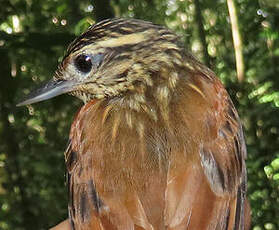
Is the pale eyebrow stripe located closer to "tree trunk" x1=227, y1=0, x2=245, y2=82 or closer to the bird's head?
the bird's head

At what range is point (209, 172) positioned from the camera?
6.82 ft

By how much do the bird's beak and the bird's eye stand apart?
8 centimetres

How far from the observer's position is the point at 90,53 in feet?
7.32

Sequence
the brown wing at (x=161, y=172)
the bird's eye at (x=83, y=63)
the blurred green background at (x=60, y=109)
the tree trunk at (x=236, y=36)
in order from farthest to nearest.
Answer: the blurred green background at (x=60, y=109), the tree trunk at (x=236, y=36), the bird's eye at (x=83, y=63), the brown wing at (x=161, y=172)

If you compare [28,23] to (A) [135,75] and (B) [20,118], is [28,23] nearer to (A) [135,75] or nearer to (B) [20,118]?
(B) [20,118]

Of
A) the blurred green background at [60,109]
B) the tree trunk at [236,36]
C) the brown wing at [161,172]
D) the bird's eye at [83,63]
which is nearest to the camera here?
the brown wing at [161,172]

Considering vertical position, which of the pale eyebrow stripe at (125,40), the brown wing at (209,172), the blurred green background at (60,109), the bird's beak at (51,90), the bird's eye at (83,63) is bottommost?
the blurred green background at (60,109)

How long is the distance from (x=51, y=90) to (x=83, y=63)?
0.84 ft

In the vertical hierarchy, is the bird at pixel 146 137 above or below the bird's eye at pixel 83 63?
below

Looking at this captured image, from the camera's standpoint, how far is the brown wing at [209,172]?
1962mm

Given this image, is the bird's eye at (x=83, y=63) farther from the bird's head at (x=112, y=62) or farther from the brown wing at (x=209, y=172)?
the brown wing at (x=209, y=172)

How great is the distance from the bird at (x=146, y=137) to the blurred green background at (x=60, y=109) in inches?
65.7

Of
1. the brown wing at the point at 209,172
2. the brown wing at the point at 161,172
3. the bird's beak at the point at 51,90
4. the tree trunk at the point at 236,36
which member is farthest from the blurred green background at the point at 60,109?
the brown wing at the point at 209,172

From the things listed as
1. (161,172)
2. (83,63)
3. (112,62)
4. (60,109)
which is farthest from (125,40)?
(60,109)
